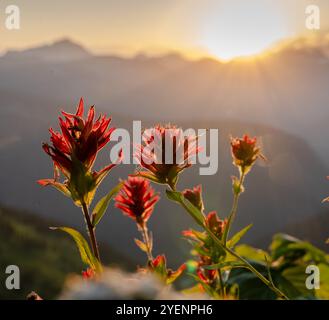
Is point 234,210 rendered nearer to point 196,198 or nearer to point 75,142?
point 196,198

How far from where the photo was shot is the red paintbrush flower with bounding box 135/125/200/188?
86 cm

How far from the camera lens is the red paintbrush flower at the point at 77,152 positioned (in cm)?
76

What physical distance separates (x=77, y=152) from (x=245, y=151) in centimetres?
41

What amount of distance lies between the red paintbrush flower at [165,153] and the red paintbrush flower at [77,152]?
0.10m

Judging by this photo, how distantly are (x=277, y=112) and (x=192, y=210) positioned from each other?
9.04m

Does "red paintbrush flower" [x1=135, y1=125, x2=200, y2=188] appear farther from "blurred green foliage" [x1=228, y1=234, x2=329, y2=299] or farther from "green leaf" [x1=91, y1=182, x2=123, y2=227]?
"blurred green foliage" [x1=228, y1=234, x2=329, y2=299]

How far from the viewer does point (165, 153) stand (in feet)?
2.84

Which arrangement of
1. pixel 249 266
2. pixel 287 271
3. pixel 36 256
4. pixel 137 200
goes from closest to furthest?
1. pixel 249 266
2. pixel 137 200
3. pixel 287 271
4. pixel 36 256

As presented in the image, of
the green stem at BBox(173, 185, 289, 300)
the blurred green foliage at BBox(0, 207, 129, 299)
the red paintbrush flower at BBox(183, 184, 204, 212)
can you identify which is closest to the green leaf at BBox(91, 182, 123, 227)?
the green stem at BBox(173, 185, 289, 300)

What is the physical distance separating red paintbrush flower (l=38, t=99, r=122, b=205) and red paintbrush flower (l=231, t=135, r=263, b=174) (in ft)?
1.12

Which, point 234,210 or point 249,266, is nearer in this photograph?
point 249,266

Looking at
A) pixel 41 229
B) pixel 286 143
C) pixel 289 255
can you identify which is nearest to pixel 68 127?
pixel 289 255

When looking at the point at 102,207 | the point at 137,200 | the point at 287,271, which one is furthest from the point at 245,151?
the point at 287,271

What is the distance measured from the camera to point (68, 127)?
0.76 metres
